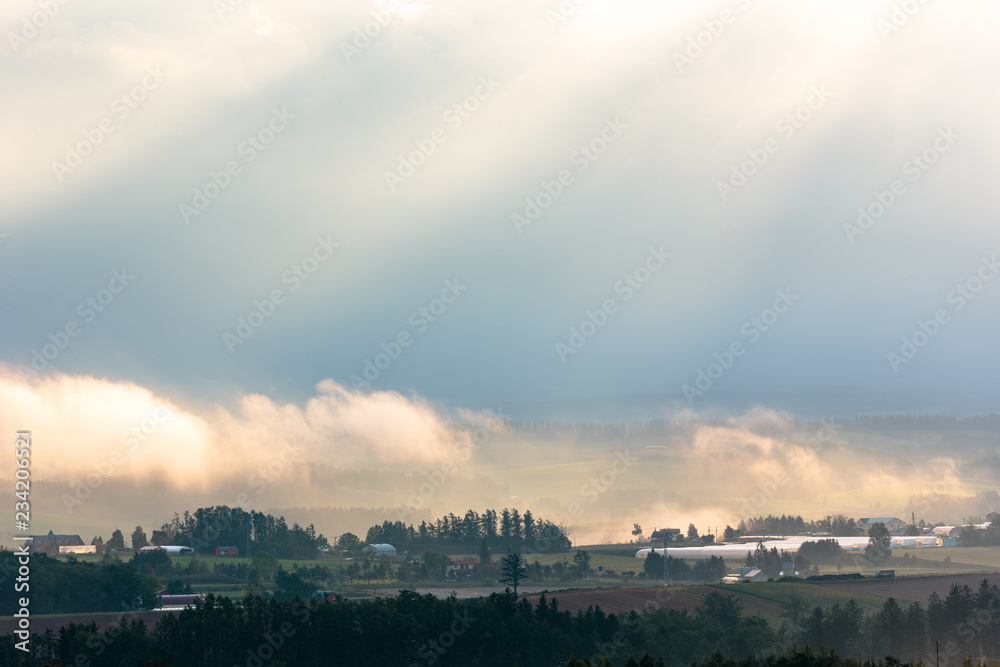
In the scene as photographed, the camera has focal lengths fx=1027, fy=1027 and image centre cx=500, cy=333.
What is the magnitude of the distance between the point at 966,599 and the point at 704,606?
43.6 m

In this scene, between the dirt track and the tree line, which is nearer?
the tree line

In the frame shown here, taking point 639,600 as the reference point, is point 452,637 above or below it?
below

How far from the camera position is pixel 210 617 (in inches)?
5251

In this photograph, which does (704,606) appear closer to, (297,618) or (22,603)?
(297,618)

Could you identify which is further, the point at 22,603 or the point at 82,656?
the point at 22,603

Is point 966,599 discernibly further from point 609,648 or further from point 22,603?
point 22,603

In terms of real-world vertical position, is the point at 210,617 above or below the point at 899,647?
above

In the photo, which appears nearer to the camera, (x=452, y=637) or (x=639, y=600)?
(x=452, y=637)

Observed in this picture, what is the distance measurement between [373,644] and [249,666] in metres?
15.6

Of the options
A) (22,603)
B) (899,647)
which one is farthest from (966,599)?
(22,603)

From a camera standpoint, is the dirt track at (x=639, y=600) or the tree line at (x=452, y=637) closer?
the tree line at (x=452, y=637)

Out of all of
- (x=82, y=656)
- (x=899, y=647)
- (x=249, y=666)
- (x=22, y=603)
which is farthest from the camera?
(x=22, y=603)

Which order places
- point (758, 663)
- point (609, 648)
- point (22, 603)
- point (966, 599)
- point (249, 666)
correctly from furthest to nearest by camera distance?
1. point (22, 603)
2. point (966, 599)
3. point (609, 648)
4. point (249, 666)
5. point (758, 663)

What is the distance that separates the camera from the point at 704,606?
184m
